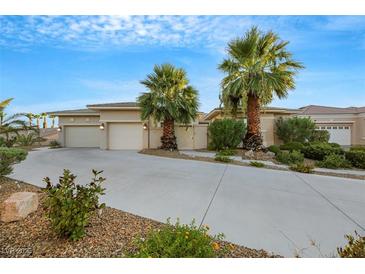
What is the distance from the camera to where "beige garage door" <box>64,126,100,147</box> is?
53.5ft

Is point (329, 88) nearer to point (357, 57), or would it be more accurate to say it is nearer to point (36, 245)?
point (357, 57)

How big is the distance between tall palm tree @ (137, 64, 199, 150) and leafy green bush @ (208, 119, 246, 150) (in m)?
1.87

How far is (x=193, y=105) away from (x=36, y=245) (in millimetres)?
10283

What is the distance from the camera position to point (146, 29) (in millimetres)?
4734

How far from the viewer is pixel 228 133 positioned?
495 inches

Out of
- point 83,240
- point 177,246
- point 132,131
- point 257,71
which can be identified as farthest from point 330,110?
point 83,240

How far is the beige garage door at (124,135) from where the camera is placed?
14281 mm

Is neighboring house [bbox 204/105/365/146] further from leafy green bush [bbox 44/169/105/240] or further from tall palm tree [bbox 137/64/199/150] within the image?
leafy green bush [bbox 44/169/105/240]

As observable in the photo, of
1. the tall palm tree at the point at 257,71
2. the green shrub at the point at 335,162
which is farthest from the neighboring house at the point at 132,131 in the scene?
the green shrub at the point at 335,162

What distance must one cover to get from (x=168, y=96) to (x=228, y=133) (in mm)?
4259

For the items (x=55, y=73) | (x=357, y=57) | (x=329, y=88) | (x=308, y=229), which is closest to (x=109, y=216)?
(x=308, y=229)

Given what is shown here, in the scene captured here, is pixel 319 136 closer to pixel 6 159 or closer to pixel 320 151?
pixel 320 151

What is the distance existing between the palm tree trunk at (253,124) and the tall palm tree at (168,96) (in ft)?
9.99
